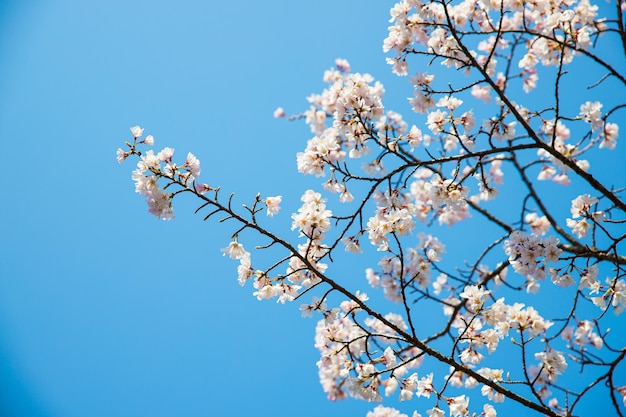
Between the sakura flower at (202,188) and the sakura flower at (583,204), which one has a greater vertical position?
the sakura flower at (583,204)

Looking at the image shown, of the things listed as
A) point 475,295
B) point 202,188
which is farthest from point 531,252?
point 202,188

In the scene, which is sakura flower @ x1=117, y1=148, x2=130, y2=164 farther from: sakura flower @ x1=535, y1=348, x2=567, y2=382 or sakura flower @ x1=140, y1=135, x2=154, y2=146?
sakura flower @ x1=535, y1=348, x2=567, y2=382

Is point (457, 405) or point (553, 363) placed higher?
point (553, 363)

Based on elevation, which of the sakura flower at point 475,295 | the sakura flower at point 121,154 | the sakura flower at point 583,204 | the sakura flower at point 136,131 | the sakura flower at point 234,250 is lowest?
the sakura flower at point 234,250

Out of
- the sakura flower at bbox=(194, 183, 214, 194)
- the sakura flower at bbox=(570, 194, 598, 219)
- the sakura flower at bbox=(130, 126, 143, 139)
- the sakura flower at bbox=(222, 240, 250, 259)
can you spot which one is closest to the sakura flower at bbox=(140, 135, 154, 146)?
the sakura flower at bbox=(130, 126, 143, 139)

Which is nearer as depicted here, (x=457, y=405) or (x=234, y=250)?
(x=234, y=250)

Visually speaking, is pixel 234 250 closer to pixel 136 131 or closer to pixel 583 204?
pixel 136 131

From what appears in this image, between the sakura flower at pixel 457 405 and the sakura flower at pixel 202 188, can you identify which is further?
→ the sakura flower at pixel 457 405

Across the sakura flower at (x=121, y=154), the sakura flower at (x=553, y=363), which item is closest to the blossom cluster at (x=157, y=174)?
the sakura flower at (x=121, y=154)

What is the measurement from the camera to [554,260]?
3.18m

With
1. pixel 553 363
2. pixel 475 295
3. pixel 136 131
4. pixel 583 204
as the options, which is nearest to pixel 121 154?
pixel 136 131

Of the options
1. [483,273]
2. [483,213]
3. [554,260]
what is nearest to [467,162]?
[483,213]

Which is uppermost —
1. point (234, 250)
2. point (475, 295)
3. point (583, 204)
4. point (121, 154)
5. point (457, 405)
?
point (583, 204)

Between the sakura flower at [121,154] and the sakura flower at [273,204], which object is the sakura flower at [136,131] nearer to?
the sakura flower at [121,154]
